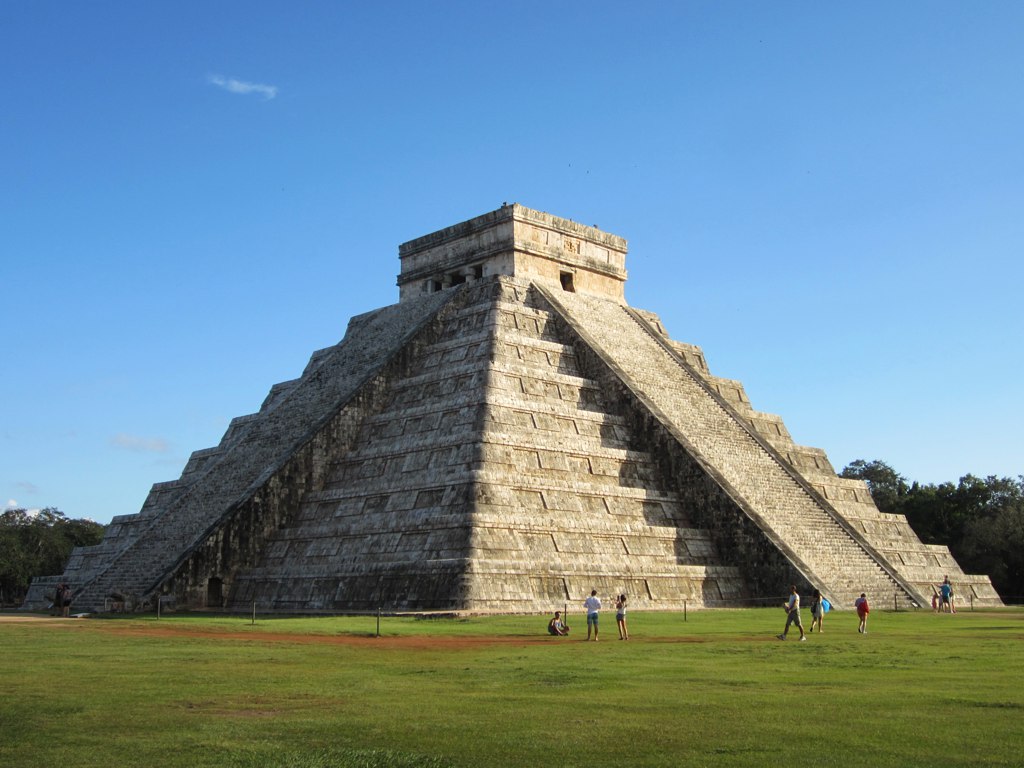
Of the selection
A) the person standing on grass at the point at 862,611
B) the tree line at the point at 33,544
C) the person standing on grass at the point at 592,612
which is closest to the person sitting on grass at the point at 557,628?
the person standing on grass at the point at 592,612

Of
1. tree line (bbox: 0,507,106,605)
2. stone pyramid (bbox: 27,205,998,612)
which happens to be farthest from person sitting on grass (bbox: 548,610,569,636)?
tree line (bbox: 0,507,106,605)

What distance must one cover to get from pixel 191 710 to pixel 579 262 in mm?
29481

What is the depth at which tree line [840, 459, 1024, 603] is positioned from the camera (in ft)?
142

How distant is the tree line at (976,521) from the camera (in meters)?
43.3

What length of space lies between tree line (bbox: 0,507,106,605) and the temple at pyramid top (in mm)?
28441

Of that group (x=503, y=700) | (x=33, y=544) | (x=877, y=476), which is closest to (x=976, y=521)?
(x=877, y=476)

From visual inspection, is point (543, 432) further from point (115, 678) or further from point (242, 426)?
point (115, 678)

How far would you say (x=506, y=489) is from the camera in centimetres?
2634

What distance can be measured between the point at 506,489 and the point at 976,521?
29.2 meters

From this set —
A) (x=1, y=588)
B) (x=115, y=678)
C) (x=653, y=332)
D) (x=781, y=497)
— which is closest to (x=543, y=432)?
(x=781, y=497)

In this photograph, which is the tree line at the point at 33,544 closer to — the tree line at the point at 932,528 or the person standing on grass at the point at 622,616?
the tree line at the point at 932,528

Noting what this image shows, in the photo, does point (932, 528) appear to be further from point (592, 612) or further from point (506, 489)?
point (592, 612)

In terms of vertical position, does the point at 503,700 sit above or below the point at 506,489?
below

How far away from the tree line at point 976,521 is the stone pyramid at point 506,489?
984 centimetres
